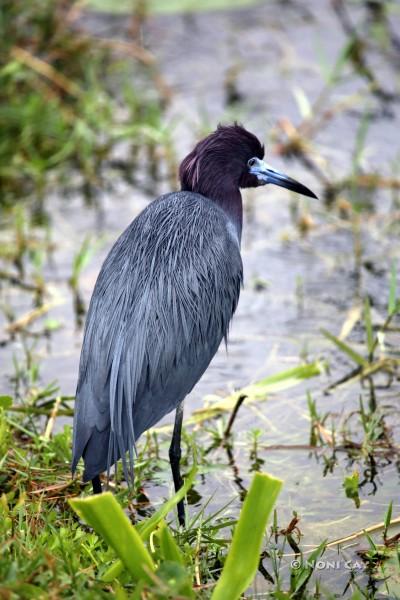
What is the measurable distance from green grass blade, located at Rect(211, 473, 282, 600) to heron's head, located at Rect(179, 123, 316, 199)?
1767mm

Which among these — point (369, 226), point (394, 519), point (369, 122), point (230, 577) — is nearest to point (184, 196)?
point (394, 519)

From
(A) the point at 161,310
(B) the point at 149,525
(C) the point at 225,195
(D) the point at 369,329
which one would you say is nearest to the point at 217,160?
(C) the point at 225,195

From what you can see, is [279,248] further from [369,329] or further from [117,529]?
[117,529]

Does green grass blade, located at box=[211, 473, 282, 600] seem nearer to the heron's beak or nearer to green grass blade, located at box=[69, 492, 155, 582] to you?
green grass blade, located at box=[69, 492, 155, 582]

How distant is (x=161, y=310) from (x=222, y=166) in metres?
0.79

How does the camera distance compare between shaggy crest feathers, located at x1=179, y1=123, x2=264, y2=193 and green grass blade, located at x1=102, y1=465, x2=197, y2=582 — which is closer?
green grass blade, located at x1=102, y1=465, x2=197, y2=582

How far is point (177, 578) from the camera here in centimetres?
298

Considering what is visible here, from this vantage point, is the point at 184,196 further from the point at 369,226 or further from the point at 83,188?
the point at 83,188

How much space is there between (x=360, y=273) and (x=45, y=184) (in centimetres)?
225

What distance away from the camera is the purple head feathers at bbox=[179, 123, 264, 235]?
433 cm

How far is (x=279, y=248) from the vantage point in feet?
21.0

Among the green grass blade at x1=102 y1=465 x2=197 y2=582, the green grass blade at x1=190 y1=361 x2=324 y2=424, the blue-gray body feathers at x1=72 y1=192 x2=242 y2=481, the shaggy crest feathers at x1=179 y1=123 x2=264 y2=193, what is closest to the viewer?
the green grass blade at x1=102 y1=465 x2=197 y2=582

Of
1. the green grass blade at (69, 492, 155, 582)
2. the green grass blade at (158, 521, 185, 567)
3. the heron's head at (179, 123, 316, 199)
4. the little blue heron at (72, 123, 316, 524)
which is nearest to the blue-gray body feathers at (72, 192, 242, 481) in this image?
the little blue heron at (72, 123, 316, 524)

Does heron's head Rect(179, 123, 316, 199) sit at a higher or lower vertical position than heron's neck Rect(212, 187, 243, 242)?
higher
